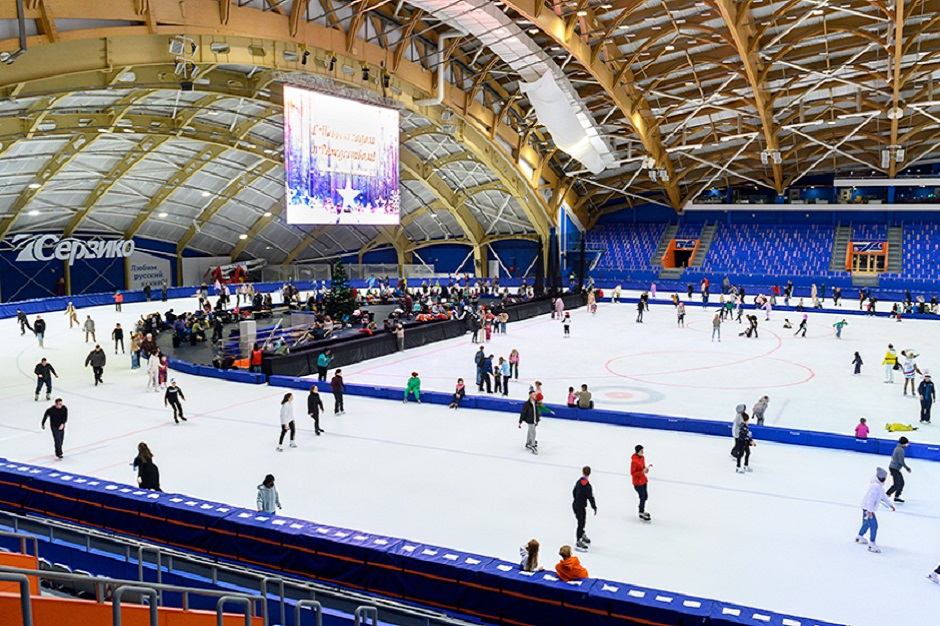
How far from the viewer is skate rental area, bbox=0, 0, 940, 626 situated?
28.0ft

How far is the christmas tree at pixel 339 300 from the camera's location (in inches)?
1325

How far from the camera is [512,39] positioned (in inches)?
1216

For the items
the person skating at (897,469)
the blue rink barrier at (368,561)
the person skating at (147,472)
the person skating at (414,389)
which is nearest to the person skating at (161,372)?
the person skating at (414,389)

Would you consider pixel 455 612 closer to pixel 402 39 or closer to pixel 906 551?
pixel 906 551

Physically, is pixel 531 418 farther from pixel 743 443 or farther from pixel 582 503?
pixel 582 503

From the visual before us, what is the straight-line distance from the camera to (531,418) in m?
14.3

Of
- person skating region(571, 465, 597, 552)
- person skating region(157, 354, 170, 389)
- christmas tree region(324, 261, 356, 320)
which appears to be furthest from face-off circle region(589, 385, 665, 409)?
christmas tree region(324, 261, 356, 320)

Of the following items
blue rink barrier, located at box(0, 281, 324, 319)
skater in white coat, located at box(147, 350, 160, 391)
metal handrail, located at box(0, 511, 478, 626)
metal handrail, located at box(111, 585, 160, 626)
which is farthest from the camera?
blue rink barrier, located at box(0, 281, 324, 319)

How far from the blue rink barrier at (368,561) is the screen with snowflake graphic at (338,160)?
1698 centimetres

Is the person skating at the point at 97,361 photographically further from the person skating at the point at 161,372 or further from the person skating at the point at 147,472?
the person skating at the point at 147,472

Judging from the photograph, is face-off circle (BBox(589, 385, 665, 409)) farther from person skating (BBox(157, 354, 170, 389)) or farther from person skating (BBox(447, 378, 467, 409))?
person skating (BBox(157, 354, 170, 389))

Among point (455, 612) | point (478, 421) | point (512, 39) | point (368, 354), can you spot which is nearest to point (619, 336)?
point (368, 354)

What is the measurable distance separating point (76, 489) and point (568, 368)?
1666 cm

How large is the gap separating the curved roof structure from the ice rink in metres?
10.4
